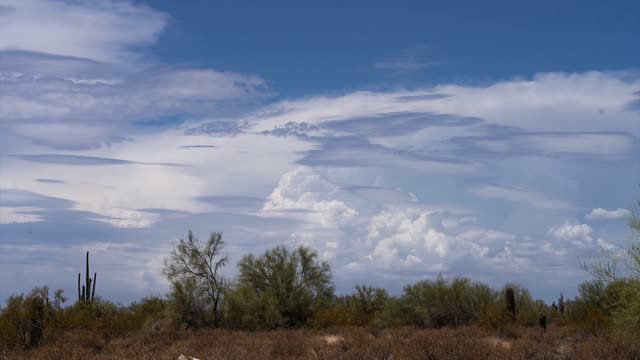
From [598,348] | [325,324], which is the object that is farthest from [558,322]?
[598,348]

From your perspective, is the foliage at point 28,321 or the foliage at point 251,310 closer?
the foliage at point 28,321

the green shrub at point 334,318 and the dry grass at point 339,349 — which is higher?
the green shrub at point 334,318

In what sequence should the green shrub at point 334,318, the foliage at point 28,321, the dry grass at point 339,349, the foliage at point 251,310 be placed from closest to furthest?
the dry grass at point 339,349 < the foliage at point 28,321 < the foliage at point 251,310 < the green shrub at point 334,318

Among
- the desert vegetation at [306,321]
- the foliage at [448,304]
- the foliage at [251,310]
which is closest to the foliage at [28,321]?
the desert vegetation at [306,321]

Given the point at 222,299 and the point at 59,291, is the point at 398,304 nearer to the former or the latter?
the point at 222,299

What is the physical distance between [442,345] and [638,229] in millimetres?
6727

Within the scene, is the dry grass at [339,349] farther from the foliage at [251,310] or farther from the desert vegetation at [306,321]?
the foliage at [251,310]

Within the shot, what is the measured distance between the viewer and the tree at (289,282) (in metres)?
44.8

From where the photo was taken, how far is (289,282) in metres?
45.5

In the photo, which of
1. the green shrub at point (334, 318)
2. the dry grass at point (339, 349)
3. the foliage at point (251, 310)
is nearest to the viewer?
the dry grass at point (339, 349)

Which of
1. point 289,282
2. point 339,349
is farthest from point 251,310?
point 339,349

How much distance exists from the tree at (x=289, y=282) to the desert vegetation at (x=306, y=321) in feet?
0.21

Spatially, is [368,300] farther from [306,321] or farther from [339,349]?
[339,349]

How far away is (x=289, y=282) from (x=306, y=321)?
2501mm
